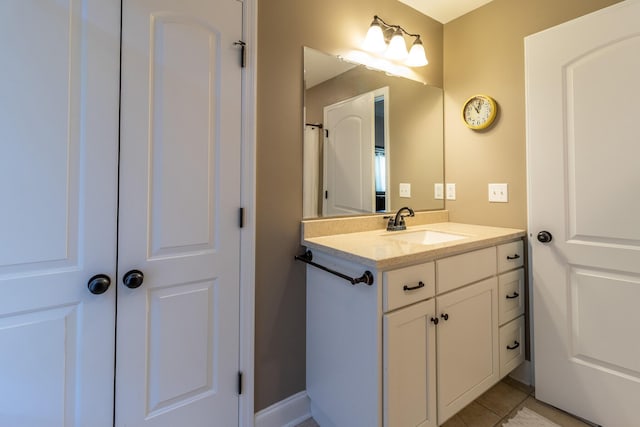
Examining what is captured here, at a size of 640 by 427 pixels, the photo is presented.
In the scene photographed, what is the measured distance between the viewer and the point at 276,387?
60.1 inches

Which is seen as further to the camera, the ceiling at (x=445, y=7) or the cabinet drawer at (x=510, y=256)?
the ceiling at (x=445, y=7)

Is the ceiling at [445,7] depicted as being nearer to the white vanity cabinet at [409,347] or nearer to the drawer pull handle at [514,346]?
the white vanity cabinet at [409,347]

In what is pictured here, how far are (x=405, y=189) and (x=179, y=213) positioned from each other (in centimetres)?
148

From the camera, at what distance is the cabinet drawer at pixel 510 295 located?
1.69 m

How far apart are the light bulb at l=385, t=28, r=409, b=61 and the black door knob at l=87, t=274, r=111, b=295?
1975 mm

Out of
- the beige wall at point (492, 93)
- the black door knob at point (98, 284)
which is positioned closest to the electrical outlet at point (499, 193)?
the beige wall at point (492, 93)

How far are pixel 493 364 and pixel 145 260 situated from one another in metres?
1.80

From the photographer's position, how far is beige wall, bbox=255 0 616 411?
1490 millimetres

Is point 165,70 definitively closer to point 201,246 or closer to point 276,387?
point 201,246

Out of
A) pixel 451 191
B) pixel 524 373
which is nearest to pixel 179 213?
pixel 451 191

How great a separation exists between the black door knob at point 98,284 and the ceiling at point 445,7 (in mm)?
2359

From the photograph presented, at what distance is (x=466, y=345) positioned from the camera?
4.85 ft

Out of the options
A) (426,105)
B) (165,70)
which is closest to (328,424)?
(165,70)

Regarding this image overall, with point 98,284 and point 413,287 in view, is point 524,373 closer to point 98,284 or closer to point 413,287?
point 413,287
